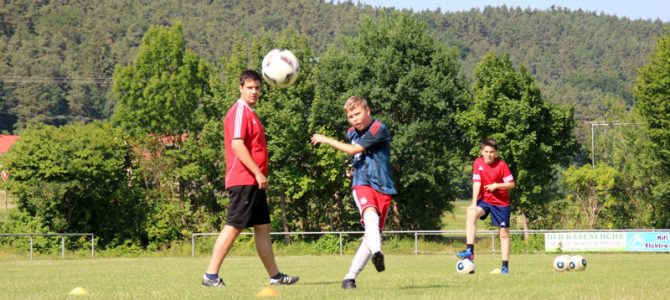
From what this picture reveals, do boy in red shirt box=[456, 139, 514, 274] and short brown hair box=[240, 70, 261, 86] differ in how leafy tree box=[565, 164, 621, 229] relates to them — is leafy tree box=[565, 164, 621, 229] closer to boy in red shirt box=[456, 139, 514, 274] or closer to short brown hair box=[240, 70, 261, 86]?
boy in red shirt box=[456, 139, 514, 274]

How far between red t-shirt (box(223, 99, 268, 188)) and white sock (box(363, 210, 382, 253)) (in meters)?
1.19

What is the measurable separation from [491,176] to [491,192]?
0.91 ft

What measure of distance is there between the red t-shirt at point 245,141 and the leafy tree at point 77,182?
34062 mm

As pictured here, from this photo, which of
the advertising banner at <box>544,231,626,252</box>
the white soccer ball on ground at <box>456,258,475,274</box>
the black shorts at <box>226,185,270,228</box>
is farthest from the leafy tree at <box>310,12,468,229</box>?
the black shorts at <box>226,185,270,228</box>

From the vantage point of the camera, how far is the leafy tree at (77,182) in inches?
1724

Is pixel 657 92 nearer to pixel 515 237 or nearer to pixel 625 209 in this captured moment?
pixel 625 209

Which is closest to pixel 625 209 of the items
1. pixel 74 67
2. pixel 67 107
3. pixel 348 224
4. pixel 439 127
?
pixel 439 127

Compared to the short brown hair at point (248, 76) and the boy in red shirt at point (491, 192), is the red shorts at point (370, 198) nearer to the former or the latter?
the short brown hair at point (248, 76)

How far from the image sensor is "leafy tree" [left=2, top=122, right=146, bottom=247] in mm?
43781

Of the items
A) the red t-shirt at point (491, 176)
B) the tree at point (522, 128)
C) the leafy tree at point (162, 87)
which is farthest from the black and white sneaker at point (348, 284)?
the leafy tree at point (162, 87)

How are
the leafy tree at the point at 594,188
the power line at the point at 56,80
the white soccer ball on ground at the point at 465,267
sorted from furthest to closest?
the power line at the point at 56,80 < the leafy tree at the point at 594,188 < the white soccer ball on ground at the point at 465,267

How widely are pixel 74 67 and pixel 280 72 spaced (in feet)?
491

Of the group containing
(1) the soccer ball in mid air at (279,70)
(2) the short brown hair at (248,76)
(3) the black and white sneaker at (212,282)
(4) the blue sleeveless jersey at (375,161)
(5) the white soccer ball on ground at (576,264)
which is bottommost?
(5) the white soccer ball on ground at (576,264)

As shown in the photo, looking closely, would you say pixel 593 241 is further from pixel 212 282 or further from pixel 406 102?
pixel 212 282
